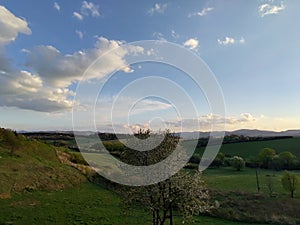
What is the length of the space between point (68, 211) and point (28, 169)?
51.8ft

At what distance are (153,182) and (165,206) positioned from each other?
2186mm

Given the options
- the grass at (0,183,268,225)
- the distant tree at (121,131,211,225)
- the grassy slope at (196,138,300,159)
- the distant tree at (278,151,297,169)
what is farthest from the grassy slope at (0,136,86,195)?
the distant tree at (278,151,297,169)

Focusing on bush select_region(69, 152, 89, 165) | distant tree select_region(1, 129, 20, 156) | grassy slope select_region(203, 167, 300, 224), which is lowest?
grassy slope select_region(203, 167, 300, 224)

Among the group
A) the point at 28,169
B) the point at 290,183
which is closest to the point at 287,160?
the point at 290,183

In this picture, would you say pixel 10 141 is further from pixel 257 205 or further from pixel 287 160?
pixel 287 160

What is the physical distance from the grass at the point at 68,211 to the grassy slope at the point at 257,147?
70.8 metres

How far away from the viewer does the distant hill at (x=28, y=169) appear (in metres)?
40.6

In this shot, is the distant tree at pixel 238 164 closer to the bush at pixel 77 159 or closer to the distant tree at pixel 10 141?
the bush at pixel 77 159

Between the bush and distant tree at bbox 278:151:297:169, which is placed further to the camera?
distant tree at bbox 278:151:297:169

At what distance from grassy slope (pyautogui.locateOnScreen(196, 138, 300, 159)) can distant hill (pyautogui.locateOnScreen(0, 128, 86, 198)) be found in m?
61.9

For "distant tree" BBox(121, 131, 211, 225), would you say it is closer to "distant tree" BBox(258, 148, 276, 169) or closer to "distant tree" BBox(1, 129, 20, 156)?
"distant tree" BBox(1, 129, 20, 156)

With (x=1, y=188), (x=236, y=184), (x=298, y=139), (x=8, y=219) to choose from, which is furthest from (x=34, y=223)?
(x=298, y=139)

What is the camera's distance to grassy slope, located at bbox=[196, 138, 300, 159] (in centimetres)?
11266

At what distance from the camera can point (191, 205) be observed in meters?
22.7
